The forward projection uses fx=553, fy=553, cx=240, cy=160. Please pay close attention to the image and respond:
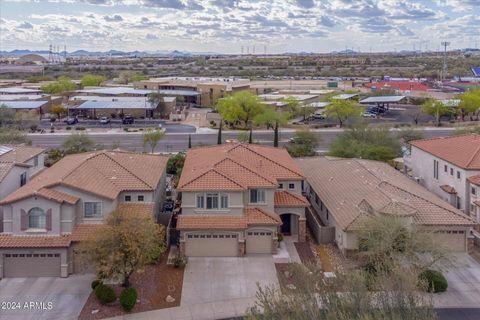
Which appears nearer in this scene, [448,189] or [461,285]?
[461,285]

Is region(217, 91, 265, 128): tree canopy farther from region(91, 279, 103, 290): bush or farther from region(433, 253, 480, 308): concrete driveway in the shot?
region(91, 279, 103, 290): bush

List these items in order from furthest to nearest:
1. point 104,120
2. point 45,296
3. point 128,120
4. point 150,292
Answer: point 128,120 → point 104,120 → point 150,292 → point 45,296

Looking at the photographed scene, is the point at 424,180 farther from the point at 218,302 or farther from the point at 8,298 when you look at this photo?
the point at 8,298

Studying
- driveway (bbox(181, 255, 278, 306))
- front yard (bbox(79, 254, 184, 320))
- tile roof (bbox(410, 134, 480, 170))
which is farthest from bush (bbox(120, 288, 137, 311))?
tile roof (bbox(410, 134, 480, 170))

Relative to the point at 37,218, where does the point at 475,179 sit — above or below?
above

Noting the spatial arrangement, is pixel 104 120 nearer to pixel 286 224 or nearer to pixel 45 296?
pixel 286 224

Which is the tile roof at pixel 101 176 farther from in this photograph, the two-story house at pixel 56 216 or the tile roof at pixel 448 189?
the tile roof at pixel 448 189

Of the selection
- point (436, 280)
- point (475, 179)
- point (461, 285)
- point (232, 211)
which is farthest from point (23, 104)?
point (461, 285)

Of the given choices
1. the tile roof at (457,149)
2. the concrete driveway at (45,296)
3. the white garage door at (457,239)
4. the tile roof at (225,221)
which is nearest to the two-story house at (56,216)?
the concrete driveway at (45,296)
